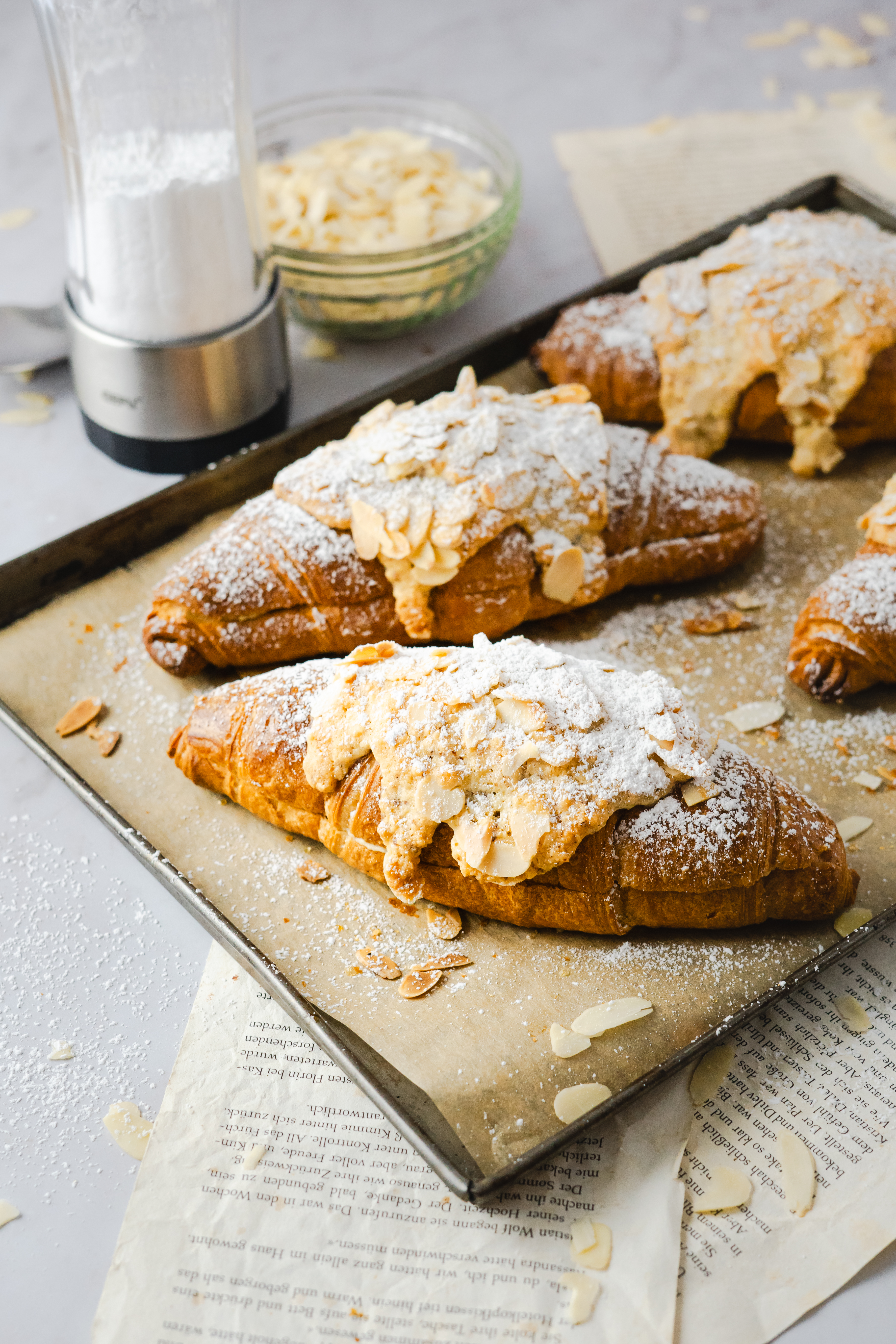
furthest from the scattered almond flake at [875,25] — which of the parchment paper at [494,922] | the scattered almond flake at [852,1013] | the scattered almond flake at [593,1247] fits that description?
the scattered almond flake at [593,1247]

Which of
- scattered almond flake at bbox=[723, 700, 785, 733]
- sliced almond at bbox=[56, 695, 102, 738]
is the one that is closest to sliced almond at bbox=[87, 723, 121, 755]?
sliced almond at bbox=[56, 695, 102, 738]

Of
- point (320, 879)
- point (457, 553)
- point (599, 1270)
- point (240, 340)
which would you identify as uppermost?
point (240, 340)

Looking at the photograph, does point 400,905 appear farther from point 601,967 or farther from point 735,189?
point 735,189

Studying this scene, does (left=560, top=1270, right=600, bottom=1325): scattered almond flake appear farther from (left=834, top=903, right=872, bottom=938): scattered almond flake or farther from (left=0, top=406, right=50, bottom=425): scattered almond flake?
(left=0, top=406, right=50, bottom=425): scattered almond flake

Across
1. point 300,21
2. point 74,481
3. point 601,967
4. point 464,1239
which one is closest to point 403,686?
point 601,967

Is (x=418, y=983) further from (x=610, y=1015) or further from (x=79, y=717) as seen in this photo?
(x=79, y=717)

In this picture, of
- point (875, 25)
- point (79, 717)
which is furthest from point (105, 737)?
point (875, 25)
